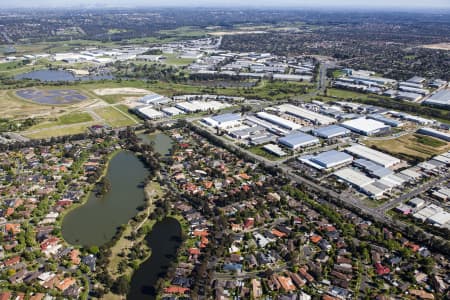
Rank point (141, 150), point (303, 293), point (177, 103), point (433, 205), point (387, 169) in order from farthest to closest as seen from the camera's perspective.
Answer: point (177, 103)
point (141, 150)
point (387, 169)
point (433, 205)
point (303, 293)

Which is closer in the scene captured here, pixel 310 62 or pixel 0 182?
pixel 0 182

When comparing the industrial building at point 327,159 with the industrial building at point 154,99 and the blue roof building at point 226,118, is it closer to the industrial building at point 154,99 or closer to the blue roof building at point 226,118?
the blue roof building at point 226,118

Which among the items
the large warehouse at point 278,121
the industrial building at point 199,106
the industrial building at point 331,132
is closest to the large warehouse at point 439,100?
the industrial building at point 331,132

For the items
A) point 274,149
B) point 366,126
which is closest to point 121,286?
point 274,149

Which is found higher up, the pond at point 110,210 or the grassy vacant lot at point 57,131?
the grassy vacant lot at point 57,131

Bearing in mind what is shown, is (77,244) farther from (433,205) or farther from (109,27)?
(109,27)

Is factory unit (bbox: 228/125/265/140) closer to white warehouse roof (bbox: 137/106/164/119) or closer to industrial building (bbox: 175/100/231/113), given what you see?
industrial building (bbox: 175/100/231/113)

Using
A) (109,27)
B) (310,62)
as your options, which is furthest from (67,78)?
(109,27)
